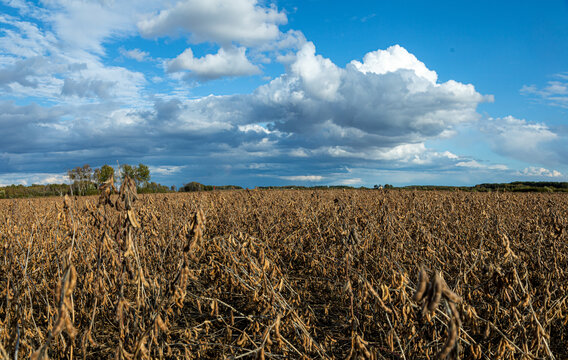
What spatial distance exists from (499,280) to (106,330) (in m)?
3.30

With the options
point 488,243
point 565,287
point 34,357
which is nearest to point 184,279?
point 34,357

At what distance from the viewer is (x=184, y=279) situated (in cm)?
194

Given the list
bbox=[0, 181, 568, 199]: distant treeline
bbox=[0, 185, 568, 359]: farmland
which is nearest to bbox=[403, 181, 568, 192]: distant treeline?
bbox=[0, 181, 568, 199]: distant treeline

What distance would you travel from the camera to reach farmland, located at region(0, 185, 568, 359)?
6.47ft

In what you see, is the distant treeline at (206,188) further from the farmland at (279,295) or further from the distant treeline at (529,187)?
the farmland at (279,295)

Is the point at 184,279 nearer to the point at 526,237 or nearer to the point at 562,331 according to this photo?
the point at 562,331

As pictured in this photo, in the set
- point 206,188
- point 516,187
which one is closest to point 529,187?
point 516,187

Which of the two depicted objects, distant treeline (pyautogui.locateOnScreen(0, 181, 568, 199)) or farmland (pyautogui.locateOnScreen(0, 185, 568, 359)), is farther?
distant treeline (pyautogui.locateOnScreen(0, 181, 568, 199))

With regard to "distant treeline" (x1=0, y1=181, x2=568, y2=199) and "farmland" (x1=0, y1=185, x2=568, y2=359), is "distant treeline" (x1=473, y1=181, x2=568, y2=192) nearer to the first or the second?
"distant treeline" (x1=0, y1=181, x2=568, y2=199)

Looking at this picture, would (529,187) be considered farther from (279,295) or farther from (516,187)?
(279,295)

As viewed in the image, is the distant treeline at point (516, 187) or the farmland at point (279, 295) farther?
the distant treeline at point (516, 187)

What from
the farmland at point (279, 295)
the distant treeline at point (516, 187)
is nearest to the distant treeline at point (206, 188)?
the distant treeline at point (516, 187)

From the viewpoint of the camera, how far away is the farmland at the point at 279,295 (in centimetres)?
197

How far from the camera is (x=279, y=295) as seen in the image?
265cm
